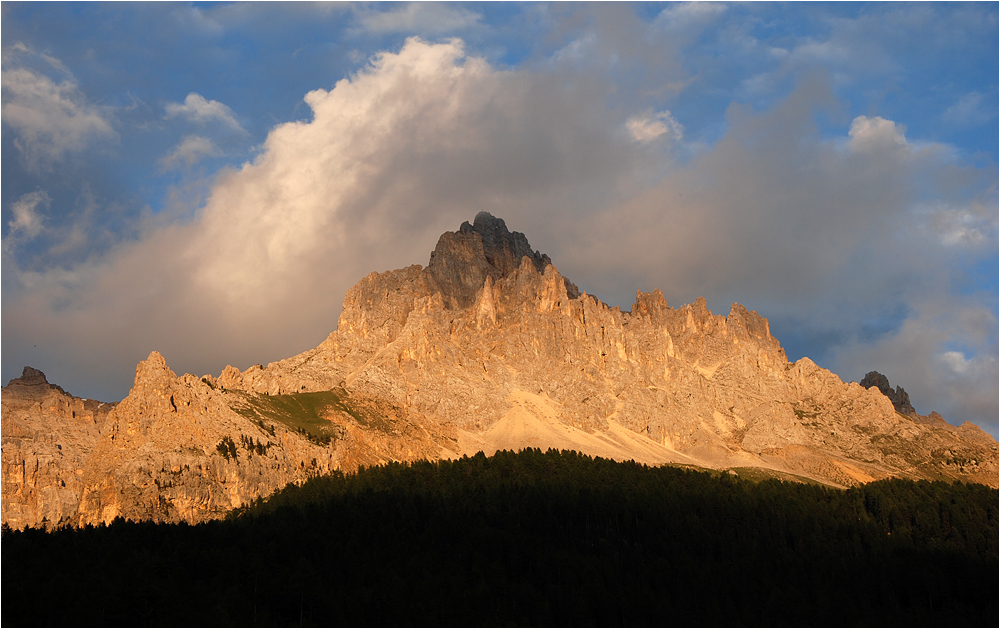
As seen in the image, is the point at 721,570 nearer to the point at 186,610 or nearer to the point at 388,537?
the point at 388,537

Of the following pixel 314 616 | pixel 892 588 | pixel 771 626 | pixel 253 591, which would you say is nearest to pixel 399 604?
pixel 314 616

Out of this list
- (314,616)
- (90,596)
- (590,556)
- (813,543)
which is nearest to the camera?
(90,596)

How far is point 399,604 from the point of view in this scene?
14238 cm

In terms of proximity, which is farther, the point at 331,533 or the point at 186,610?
the point at 331,533

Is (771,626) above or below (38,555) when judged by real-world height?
below

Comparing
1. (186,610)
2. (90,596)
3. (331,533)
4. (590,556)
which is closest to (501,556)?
(590,556)

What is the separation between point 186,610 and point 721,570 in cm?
9698

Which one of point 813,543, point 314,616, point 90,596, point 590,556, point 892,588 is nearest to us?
point 90,596

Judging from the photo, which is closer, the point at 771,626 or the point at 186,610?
the point at 186,610

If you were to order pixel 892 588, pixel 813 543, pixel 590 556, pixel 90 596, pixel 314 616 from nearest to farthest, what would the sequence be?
pixel 90 596, pixel 314 616, pixel 892 588, pixel 590 556, pixel 813 543

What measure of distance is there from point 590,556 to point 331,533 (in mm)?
54653

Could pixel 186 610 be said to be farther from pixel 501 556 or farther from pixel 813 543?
pixel 813 543

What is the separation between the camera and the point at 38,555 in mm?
149125

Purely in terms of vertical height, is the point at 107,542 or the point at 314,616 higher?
the point at 107,542
